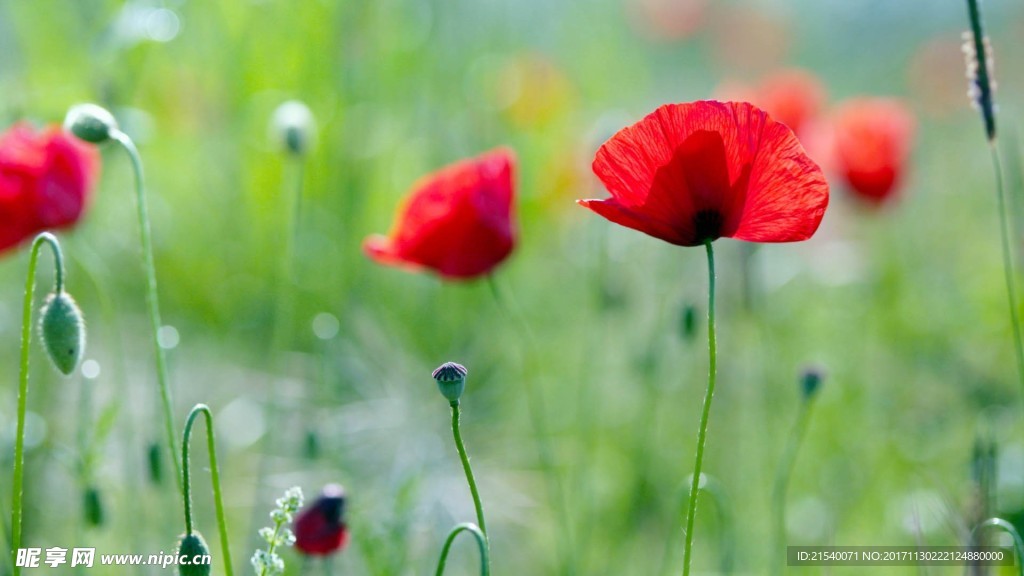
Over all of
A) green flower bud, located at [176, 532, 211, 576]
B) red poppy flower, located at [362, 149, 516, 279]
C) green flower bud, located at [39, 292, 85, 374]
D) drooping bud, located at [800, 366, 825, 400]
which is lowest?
green flower bud, located at [176, 532, 211, 576]

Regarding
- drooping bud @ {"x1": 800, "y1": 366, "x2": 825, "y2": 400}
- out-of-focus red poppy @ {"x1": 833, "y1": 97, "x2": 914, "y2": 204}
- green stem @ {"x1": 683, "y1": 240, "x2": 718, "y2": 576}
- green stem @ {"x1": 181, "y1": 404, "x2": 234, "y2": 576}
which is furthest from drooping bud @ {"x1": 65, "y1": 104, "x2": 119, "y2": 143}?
out-of-focus red poppy @ {"x1": 833, "y1": 97, "x2": 914, "y2": 204}

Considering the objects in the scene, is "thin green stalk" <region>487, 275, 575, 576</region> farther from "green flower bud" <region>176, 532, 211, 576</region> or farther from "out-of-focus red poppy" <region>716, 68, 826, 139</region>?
"out-of-focus red poppy" <region>716, 68, 826, 139</region>

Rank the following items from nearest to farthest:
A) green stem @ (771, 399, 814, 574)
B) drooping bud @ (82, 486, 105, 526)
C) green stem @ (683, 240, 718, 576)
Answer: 1. green stem @ (683, 240, 718, 576)
2. drooping bud @ (82, 486, 105, 526)
3. green stem @ (771, 399, 814, 574)

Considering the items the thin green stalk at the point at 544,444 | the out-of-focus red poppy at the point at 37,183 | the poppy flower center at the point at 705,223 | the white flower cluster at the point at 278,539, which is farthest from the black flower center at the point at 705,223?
the out-of-focus red poppy at the point at 37,183

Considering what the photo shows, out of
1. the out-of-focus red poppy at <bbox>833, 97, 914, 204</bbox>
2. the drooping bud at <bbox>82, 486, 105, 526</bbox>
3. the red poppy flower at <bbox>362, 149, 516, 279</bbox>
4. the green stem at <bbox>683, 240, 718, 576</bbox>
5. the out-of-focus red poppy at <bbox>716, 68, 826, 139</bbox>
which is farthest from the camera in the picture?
the out-of-focus red poppy at <bbox>716, 68, 826, 139</bbox>

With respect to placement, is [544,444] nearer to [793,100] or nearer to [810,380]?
[810,380]

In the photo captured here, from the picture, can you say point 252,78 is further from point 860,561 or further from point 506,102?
point 860,561

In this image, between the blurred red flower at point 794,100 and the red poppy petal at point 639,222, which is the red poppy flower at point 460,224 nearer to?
the red poppy petal at point 639,222
